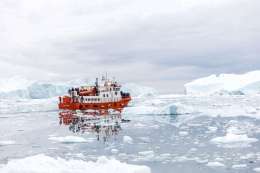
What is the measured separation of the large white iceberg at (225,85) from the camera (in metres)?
62.0

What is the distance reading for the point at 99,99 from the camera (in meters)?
40.4

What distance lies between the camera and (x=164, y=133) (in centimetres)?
2031

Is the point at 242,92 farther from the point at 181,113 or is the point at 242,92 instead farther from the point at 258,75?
the point at 181,113

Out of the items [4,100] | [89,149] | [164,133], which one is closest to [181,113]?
[164,133]

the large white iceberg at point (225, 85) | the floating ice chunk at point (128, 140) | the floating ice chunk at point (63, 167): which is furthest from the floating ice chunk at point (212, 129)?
the large white iceberg at point (225, 85)

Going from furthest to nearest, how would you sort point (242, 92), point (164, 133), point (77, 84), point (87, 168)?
1. point (77, 84)
2. point (242, 92)
3. point (164, 133)
4. point (87, 168)

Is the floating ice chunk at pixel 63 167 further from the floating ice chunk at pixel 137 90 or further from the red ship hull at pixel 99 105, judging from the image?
the floating ice chunk at pixel 137 90

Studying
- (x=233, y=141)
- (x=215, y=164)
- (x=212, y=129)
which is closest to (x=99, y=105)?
(x=212, y=129)

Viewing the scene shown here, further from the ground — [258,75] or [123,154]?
[258,75]

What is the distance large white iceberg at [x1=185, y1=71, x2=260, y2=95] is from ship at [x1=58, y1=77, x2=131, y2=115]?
81.3 feet

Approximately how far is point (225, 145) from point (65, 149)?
18.8 feet

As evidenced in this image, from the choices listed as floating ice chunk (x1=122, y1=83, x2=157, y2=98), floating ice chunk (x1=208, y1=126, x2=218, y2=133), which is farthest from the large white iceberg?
floating ice chunk (x1=208, y1=126, x2=218, y2=133)

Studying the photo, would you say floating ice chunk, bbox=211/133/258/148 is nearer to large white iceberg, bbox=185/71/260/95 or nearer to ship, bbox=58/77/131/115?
ship, bbox=58/77/131/115

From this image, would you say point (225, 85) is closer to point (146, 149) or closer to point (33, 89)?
point (33, 89)
